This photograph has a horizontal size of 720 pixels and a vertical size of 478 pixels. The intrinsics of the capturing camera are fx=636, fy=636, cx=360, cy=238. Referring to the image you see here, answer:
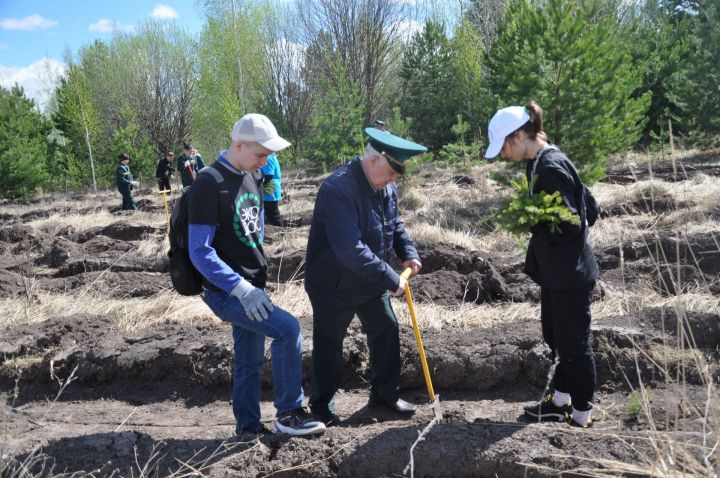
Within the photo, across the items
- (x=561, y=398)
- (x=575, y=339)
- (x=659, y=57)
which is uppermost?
(x=659, y=57)

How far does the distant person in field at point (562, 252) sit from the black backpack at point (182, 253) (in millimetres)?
1579

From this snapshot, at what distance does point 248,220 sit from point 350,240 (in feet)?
1.89

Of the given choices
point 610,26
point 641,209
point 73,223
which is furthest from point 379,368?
point 73,223

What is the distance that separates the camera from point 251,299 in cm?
326

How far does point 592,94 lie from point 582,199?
332 inches

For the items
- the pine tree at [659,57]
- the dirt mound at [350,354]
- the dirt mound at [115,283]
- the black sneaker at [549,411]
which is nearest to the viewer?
the black sneaker at [549,411]

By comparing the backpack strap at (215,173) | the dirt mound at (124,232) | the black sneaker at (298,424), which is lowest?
the black sneaker at (298,424)

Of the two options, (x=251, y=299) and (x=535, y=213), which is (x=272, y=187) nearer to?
(x=251, y=299)

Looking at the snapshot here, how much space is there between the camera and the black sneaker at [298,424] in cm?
347

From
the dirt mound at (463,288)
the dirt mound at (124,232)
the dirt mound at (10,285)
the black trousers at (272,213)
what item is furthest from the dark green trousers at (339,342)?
the dirt mound at (124,232)

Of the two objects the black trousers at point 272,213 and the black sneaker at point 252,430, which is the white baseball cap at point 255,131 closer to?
the black sneaker at point 252,430

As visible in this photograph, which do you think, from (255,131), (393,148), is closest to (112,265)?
(255,131)

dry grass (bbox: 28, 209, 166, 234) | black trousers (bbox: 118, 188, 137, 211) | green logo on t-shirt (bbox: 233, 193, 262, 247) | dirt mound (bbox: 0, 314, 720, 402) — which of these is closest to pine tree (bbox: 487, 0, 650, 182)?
dirt mound (bbox: 0, 314, 720, 402)

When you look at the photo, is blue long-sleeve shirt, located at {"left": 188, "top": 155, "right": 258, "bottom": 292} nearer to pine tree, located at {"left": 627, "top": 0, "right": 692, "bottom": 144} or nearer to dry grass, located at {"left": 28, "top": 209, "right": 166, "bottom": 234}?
dry grass, located at {"left": 28, "top": 209, "right": 166, "bottom": 234}
